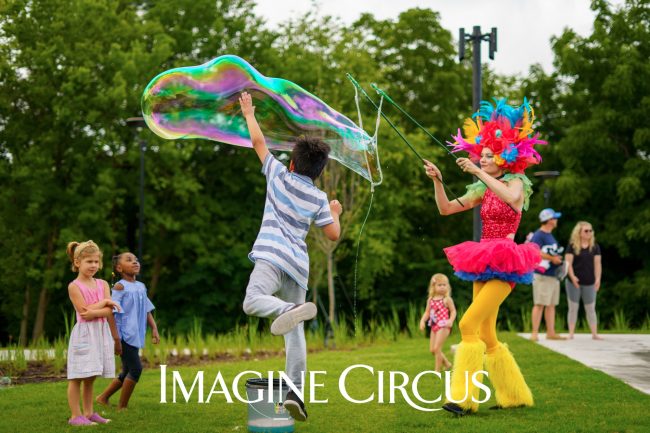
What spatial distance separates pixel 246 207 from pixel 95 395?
62.5 ft

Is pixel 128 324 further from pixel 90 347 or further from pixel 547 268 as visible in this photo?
pixel 547 268

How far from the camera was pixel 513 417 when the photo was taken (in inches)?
254

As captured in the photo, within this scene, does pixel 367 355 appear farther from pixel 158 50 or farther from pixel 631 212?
pixel 631 212

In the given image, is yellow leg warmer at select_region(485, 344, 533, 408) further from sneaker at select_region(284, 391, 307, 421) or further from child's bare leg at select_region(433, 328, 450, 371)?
child's bare leg at select_region(433, 328, 450, 371)

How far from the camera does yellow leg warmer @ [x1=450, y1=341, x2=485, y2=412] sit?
21.4ft

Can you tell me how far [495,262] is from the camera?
21.3 feet

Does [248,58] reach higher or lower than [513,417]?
higher

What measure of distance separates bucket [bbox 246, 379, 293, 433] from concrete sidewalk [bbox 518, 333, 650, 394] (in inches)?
141

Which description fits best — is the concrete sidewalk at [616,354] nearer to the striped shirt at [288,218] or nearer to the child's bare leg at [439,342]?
the child's bare leg at [439,342]

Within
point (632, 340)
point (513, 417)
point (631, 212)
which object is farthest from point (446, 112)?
point (513, 417)

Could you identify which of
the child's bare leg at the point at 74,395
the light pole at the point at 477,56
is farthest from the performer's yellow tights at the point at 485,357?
the light pole at the point at 477,56

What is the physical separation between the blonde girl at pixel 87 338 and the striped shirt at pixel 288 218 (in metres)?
1.80

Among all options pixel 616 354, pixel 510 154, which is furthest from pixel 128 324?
pixel 616 354

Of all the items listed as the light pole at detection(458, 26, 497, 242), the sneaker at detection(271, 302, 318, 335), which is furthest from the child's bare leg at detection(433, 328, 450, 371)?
the sneaker at detection(271, 302, 318, 335)
